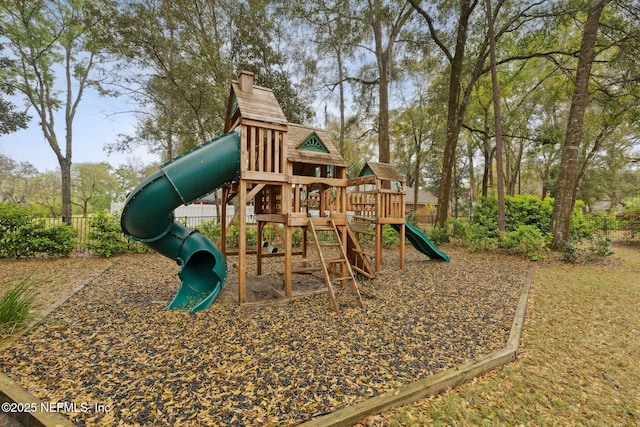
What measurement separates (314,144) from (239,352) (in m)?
4.44

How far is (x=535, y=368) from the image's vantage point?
337cm

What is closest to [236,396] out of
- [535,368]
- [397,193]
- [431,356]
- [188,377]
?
[188,377]

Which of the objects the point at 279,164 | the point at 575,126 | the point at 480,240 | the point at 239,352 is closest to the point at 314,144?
the point at 279,164

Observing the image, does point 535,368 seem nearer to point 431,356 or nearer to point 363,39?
point 431,356

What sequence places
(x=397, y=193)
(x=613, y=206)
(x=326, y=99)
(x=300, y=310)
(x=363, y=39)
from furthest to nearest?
1. (x=613, y=206)
2. (x=326, y=99)
3. (x=363, y=39)
4. (x=397, y=193)
5. (x=300, y=310)

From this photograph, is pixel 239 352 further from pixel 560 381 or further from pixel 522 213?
pixel 522 213

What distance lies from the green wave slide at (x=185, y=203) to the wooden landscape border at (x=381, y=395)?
2071 millimetres

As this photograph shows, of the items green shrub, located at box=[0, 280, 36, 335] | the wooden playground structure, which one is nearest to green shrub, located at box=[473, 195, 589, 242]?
the wooden playground structure

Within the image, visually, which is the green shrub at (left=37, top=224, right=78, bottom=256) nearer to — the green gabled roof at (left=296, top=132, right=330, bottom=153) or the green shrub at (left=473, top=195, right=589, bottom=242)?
the green gabled roof at (left=296, top=132, right=330, bottom=153)

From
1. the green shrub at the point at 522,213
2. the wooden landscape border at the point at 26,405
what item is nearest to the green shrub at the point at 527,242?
the green shrub at the point at 522,213

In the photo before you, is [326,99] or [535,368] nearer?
[535,368]

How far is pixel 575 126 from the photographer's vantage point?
9.96 metres

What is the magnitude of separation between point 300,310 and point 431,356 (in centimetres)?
241

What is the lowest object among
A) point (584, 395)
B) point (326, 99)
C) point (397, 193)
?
point (584, 395)
